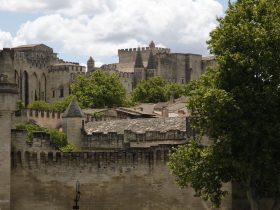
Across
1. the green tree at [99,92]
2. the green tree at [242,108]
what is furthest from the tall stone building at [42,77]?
the green tree at [242,108]

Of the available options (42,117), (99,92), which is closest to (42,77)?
(99,92)

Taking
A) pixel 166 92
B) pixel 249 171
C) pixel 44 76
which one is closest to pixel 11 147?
pixel 249 171

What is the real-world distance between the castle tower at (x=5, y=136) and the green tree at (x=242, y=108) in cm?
984

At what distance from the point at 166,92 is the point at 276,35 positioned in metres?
101

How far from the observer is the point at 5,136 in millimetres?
48719

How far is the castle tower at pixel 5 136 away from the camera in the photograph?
159ft

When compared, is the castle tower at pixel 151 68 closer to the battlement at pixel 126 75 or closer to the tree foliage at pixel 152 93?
the battlement at pixel 126 75

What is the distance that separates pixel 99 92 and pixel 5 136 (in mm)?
76505

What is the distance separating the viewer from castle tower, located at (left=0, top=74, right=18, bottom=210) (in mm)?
48469

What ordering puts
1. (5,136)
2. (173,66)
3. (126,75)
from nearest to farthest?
(5,136)
(126,75)
(173,66)

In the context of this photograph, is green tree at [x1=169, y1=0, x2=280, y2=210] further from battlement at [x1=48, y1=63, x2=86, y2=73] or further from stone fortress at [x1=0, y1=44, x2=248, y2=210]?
battlement at [x1=48, y1=63, x2=86, y2=73]

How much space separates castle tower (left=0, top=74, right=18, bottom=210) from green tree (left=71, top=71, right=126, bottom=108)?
235 ft

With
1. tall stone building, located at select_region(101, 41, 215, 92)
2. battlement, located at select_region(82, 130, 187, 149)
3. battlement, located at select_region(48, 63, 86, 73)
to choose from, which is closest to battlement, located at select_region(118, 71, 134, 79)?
tall stone building, located at select_region(101, 41, 215, 92)

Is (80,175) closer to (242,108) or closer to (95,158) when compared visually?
(95,158)
